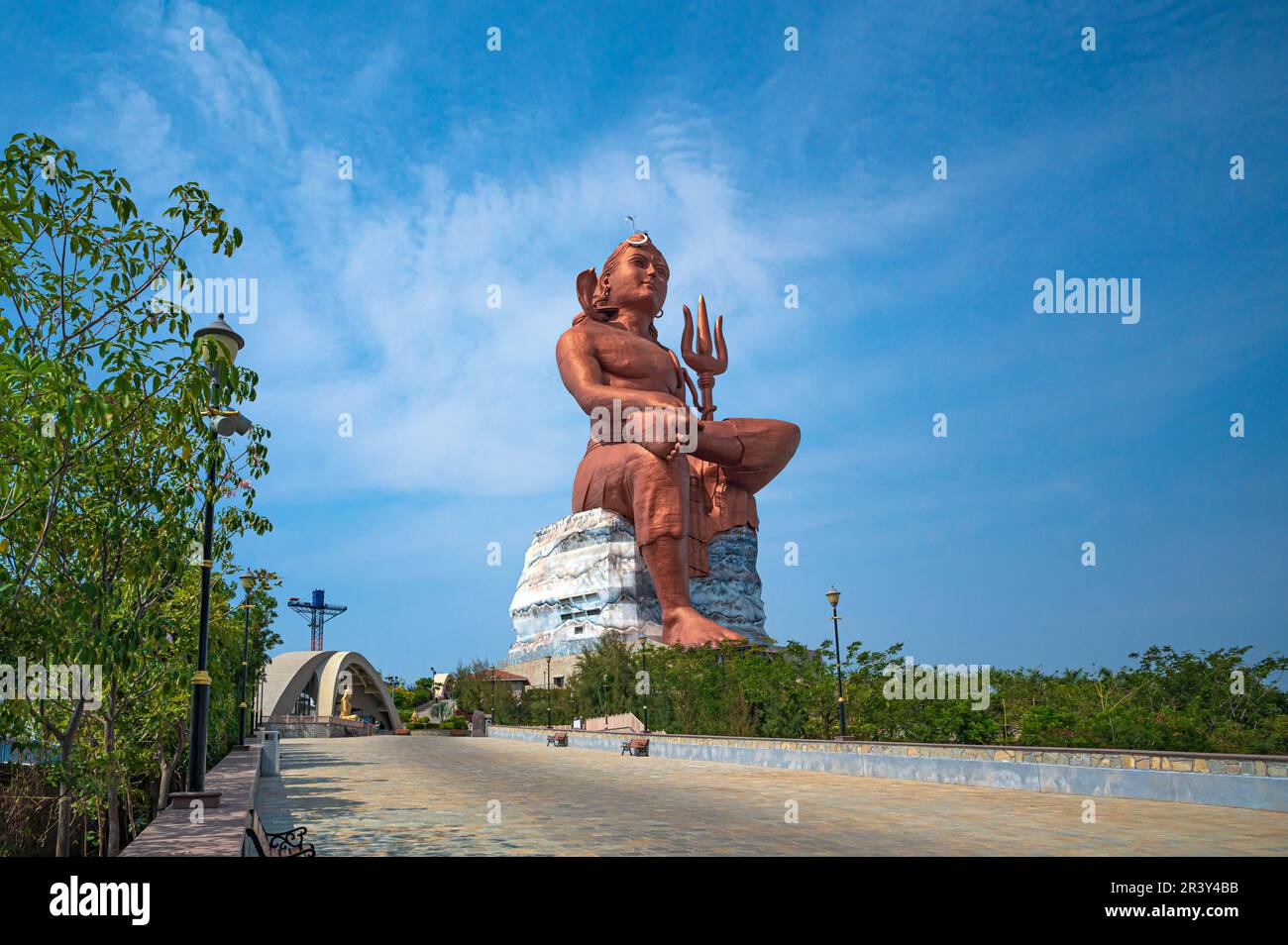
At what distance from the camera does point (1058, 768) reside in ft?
41.5

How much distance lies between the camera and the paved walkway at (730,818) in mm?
8359

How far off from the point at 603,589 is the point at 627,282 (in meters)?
15.2

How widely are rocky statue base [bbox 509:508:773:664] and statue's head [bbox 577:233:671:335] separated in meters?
10.3

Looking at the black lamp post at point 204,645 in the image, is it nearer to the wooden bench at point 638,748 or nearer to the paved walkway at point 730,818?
the paved walkway at point 730,818

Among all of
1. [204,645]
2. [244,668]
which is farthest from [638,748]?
[204,645]

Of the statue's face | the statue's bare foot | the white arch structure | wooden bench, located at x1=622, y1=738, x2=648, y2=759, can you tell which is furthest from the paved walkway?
the white arch structure

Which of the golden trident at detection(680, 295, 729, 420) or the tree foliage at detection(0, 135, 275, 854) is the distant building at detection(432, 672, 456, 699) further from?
the tree foliage at detection(0, 135, 275, 854)

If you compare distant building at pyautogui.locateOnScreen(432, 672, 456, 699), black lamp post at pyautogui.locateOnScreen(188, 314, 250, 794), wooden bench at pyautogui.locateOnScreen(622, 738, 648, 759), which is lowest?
distant building at pyautogui.locateOnScreen(432, 672, 456, 699)

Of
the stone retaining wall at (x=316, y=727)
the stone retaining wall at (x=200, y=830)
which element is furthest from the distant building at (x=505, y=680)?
the stone retaining wall at (x=200, y=830)

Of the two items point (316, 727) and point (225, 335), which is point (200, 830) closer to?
point (225, 335)

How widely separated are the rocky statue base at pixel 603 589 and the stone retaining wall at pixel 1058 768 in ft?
78.7

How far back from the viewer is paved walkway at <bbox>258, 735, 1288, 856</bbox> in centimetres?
836
